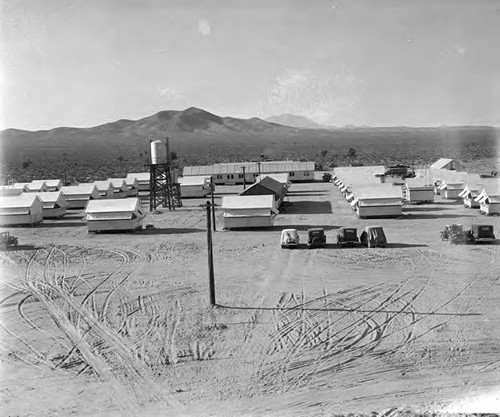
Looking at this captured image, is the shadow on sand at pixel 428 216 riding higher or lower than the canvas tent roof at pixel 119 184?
lower

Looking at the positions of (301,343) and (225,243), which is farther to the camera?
(225,243)

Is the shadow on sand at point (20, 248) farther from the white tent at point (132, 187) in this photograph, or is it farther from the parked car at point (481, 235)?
the white tent at point (132, 187)

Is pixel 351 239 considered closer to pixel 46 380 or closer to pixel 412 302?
pixel 412 302

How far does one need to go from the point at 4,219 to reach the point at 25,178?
139 ft

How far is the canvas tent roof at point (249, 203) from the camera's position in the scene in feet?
101

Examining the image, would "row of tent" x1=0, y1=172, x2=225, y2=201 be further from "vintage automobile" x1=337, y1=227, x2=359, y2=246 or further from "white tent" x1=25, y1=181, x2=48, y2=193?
"vintage automobile" x1=337, y1=227, x2=359, y2=246

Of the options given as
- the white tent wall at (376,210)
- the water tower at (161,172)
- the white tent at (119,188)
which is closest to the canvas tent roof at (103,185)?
A: the white tent at (119,188)

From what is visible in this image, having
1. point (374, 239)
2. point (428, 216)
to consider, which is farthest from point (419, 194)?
point (374, 239)

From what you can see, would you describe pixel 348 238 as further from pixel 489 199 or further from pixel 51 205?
pixel 51 205

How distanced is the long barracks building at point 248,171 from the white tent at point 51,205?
63.7 ft

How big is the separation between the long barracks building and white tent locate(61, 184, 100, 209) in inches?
560

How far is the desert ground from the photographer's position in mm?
11469

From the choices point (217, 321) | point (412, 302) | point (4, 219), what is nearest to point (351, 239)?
point (412, 302)

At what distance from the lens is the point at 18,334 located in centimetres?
1533
